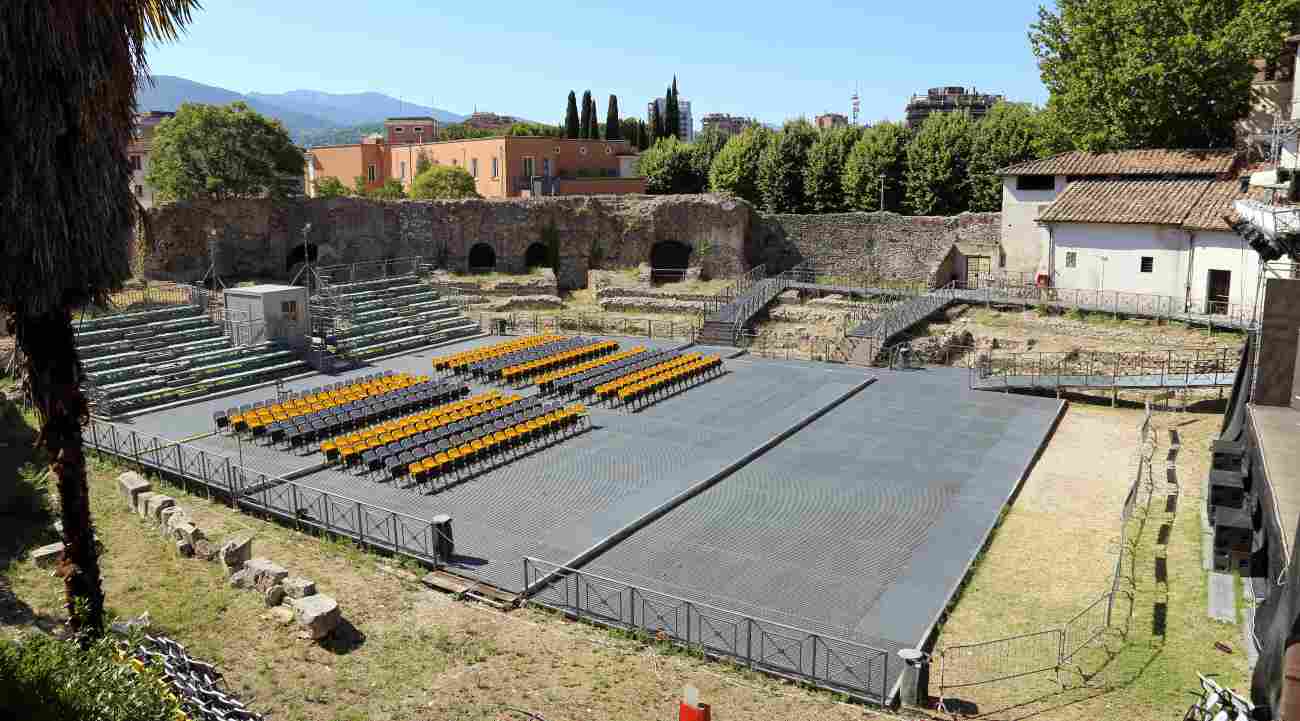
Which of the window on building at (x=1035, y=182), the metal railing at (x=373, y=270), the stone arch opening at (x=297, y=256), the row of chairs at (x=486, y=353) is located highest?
the window on building at (x=1035, y=182)

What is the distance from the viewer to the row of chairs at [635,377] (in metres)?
27.7

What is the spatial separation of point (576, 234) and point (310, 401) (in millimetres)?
24976

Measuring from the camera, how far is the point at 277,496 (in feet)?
65.4

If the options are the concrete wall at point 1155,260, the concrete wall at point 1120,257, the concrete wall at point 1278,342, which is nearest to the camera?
the concrete wall at point 1278,342

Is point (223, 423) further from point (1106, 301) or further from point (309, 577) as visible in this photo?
point (1106, 301)

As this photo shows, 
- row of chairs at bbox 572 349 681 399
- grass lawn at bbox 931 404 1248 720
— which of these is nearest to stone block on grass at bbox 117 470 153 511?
row of chairs at bbox 572 349 681 399

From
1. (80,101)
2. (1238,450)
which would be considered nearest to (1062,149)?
(1238,450)

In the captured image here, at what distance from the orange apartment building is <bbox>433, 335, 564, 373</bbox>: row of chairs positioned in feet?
84.1

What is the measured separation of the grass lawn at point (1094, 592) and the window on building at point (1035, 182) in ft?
61.6

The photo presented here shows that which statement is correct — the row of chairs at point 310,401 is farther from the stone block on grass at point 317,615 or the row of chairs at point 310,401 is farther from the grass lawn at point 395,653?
the stone block on grass at point 317,615

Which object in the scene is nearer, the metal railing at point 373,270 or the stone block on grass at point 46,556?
the stone block on grass at point 46,556

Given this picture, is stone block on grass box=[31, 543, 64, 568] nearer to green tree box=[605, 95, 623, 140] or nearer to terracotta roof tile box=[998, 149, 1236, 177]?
terracotta roof tile box=[998, 149, 1236, 177]

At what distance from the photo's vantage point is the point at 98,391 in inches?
1029

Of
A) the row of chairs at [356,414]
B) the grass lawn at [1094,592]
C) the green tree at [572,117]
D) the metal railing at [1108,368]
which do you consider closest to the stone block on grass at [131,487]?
the row of chairs at [356,414]
